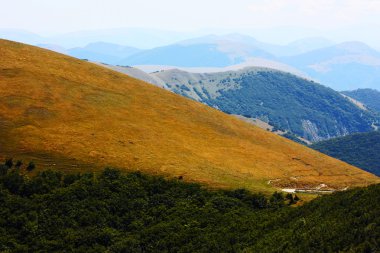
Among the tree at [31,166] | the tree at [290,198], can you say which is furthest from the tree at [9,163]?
the tree at [290,198]

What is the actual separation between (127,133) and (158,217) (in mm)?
35703

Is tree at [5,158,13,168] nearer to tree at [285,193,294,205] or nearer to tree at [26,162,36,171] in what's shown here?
tree at [26,162,36,171]

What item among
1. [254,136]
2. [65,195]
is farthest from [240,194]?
[254,136]

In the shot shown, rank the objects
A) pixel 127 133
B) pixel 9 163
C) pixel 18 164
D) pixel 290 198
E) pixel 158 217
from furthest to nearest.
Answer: pixel 127 133, pixel 290 198, pixel 18 164, pixel 9 163, pixel 158 217

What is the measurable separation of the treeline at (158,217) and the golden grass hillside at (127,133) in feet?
27.3

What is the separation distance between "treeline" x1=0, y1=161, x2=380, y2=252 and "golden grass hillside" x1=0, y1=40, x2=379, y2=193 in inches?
328

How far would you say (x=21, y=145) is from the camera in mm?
78562

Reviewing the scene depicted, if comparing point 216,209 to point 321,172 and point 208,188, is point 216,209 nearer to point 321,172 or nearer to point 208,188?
point 208,188

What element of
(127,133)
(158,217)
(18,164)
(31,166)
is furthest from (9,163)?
(127,133)

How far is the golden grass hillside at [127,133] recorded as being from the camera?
82.1 m

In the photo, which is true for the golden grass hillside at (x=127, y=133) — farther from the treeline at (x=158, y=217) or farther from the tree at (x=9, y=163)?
the treeline at (x=158, y=217)

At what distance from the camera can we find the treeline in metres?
48.4

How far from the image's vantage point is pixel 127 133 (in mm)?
96250

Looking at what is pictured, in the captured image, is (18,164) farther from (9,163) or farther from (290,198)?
Result: (290,198)
